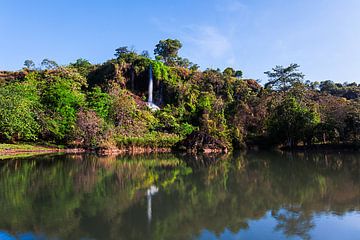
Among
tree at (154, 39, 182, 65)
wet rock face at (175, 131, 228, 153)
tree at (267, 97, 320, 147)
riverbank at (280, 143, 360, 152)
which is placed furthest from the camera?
tree at (154, 39, 182, 65)

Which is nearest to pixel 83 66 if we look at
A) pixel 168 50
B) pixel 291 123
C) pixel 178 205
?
pixel 168 50

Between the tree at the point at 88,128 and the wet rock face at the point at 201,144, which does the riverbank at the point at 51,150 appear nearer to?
the tree at the point at 88,128

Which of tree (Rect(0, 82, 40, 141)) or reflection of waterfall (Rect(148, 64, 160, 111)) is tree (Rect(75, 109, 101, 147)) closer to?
tree (Rect(0, 82, 40, 141))

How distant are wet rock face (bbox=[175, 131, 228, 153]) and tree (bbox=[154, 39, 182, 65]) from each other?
91.1 feet

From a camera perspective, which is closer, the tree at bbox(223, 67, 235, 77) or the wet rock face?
the wet rock face

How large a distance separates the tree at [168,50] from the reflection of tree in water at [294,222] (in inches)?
1940

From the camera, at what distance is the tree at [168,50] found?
56.2 metres

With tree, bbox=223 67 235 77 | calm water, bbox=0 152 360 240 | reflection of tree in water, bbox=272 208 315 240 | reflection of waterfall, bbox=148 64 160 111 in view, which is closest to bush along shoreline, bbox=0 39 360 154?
reflection of waterfall, bbox=148 64 160 111

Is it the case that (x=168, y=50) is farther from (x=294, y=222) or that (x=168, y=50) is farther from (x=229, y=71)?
(x=294, y=222)

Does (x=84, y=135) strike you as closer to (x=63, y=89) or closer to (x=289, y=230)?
(x=63, y=89)

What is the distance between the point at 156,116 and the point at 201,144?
29.7 ft

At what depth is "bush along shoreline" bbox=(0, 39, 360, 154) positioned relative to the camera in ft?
95.5

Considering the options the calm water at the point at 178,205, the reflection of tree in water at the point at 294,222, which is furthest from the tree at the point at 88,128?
the reflection of tree in water at the point at 294,222

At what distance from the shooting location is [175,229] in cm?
713
